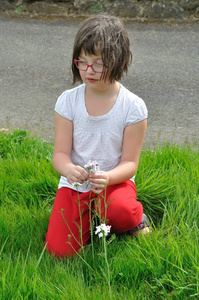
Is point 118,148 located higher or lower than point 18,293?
higher

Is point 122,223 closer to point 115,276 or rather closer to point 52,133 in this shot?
point 115,276

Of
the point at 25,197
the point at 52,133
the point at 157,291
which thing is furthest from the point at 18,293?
the point at 52,133

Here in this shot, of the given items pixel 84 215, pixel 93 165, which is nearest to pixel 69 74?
pixel 84 215

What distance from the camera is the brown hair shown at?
231 cm

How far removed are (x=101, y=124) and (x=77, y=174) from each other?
337mm

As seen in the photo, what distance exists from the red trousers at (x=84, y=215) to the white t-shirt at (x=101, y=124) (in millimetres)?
106

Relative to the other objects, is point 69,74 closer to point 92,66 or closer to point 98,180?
point 92,66

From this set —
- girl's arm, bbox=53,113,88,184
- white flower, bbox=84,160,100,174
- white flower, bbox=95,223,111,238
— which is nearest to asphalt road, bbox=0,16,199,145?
girl's arm, bbox=53,113,88,184

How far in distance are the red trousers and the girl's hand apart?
0.11 m

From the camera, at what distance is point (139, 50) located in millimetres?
5684

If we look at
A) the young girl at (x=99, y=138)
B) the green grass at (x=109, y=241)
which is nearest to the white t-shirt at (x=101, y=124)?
the young girl at (x=99, y=138)

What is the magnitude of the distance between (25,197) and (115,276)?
91 cm

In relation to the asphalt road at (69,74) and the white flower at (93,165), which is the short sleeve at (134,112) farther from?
the asphalt road at (69,74)

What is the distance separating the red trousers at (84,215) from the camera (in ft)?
8.05
